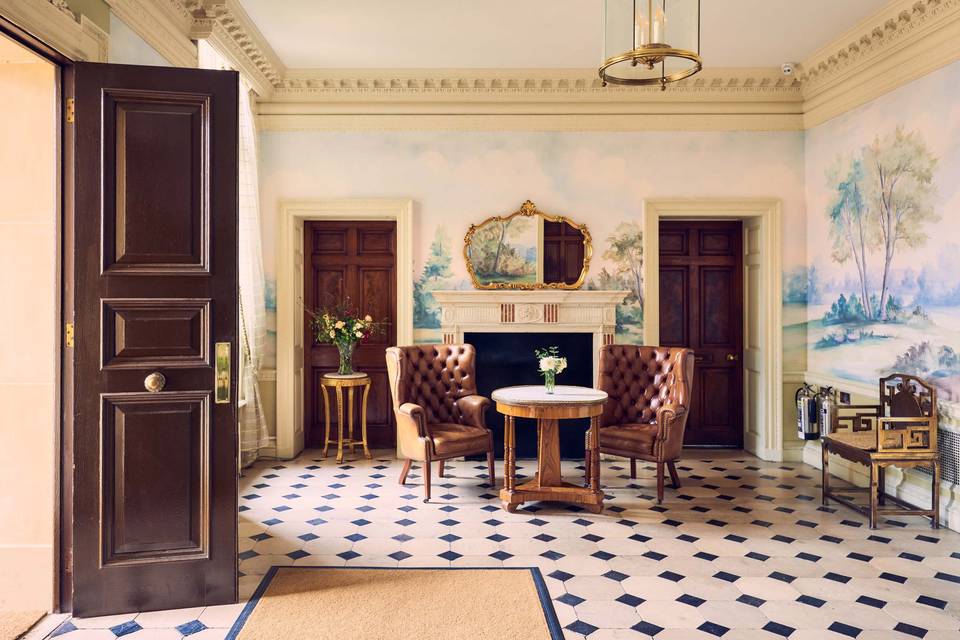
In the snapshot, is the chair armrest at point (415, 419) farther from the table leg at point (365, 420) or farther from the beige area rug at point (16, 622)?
the beige area rug at point (16, 622)

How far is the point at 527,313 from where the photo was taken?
6.43 m

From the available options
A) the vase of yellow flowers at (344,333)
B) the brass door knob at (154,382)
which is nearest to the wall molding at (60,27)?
the brass door knob at (154,382)

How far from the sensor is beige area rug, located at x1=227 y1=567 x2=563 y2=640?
9.98 feet

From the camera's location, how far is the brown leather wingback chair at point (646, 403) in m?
5.14

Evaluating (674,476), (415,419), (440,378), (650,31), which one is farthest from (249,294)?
(650,31)

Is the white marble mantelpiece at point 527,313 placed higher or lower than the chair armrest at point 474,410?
higher

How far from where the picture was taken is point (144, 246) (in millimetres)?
3217

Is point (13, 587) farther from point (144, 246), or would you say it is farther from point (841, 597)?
point (841, 597)

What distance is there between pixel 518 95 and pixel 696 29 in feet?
11.8

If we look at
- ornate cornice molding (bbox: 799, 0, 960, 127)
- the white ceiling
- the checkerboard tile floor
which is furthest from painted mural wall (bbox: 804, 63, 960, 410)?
the checkerboard tile floor

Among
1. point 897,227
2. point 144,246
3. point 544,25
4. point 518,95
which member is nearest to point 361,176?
point 518,95

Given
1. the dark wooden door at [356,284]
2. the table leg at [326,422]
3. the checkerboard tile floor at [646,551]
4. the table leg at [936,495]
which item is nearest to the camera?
the checkerboard tile floor at [646,551]

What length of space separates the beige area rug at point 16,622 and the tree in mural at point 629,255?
5.11 meters

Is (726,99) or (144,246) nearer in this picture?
(144,246)
